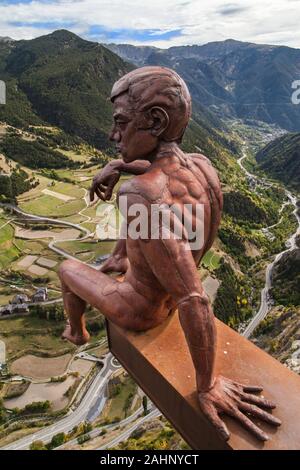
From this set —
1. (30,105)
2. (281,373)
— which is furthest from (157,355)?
(30,105)

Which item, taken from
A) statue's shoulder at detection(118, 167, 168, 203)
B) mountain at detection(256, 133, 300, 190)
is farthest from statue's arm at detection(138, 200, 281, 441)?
mountain at detection(256, 133, 300, 190)

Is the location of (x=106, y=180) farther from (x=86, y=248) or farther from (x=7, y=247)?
(x=7, y=247)

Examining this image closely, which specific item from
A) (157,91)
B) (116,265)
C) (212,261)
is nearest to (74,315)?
(116,265)

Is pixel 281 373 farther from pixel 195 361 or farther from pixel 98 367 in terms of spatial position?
pixel 98 367

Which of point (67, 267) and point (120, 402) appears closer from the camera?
point (67, 267)

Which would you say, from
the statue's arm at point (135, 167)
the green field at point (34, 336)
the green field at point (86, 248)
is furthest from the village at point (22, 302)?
the statue's arm at point (135, 167)
